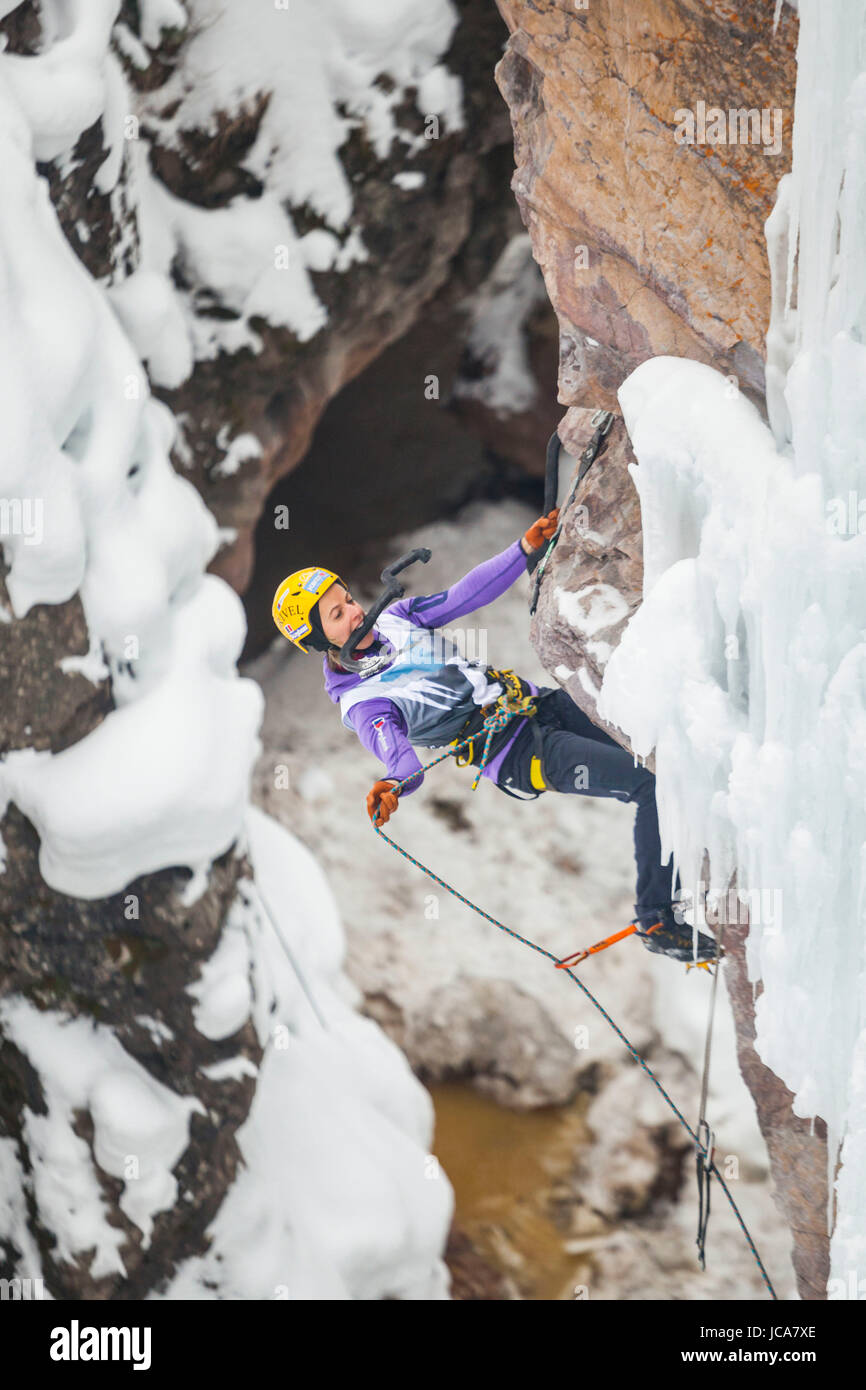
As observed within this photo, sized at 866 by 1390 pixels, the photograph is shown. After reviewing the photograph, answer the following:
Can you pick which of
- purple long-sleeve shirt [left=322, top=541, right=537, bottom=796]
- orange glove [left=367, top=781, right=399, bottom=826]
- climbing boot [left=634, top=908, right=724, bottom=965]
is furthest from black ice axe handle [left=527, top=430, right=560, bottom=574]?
climbing boot [left=634, top=908, right=724, bottom=965]

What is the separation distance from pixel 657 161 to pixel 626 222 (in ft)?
0.57

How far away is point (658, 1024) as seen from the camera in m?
7.15

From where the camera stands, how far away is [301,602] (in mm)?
3402

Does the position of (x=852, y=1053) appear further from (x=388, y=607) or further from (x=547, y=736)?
(x=388, y=607)

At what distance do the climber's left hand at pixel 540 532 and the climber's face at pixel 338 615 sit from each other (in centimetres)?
57

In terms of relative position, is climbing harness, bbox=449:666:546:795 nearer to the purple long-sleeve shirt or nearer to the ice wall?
the purple long-sleeve shirt

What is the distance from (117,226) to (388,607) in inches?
105

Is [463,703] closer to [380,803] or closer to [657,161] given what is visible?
[380,803]

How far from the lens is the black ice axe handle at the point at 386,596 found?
318cm

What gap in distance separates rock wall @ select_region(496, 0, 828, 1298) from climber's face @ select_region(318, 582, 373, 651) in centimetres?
57

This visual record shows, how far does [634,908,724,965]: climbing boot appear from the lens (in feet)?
11.7

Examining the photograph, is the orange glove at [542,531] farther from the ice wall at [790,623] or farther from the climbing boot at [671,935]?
the climbing boot at [671,935]

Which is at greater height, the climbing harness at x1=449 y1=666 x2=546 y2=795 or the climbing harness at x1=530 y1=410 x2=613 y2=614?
the climbing harness at x1=530 y1=410 x2=613 y2=614
